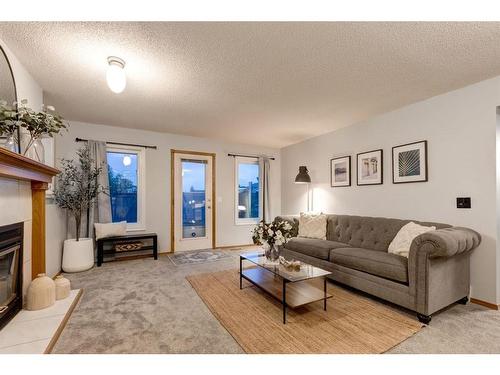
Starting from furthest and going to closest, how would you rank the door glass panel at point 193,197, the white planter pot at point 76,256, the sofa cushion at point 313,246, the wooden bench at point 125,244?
the door glass panel at point 193,197 → the wooden bench at point 125,244 → the white planter pot at point 76,256 → the sofa cushion at point 313,246

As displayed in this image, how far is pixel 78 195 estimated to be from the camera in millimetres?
3541

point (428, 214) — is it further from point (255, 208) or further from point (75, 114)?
point (75, 114)

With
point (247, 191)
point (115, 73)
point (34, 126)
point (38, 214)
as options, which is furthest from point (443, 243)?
point (247, 191)

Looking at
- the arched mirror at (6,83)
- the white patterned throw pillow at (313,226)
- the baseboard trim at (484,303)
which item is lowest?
the baseboard trim at (484,303)

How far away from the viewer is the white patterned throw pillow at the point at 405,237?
2490mm

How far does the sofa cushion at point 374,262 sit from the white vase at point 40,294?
9.62 feet

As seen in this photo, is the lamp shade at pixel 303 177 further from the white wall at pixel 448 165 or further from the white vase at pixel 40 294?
the white vase at pixel 40 294

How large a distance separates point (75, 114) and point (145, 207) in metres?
1.83

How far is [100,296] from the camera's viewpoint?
2.58 metres

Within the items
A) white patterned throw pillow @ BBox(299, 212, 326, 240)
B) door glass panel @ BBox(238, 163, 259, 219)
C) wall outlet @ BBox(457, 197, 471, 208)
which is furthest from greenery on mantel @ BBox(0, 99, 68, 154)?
wall outlet @ BBox(457, 197, 471, 208)

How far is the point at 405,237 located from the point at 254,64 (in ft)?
7.87

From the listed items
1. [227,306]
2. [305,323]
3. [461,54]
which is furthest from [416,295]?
[461,54]

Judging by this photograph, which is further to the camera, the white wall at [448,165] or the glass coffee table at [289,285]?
the white wall at [448,165]

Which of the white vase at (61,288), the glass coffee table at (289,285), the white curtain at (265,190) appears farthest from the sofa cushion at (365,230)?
the white vase at (61,288)
